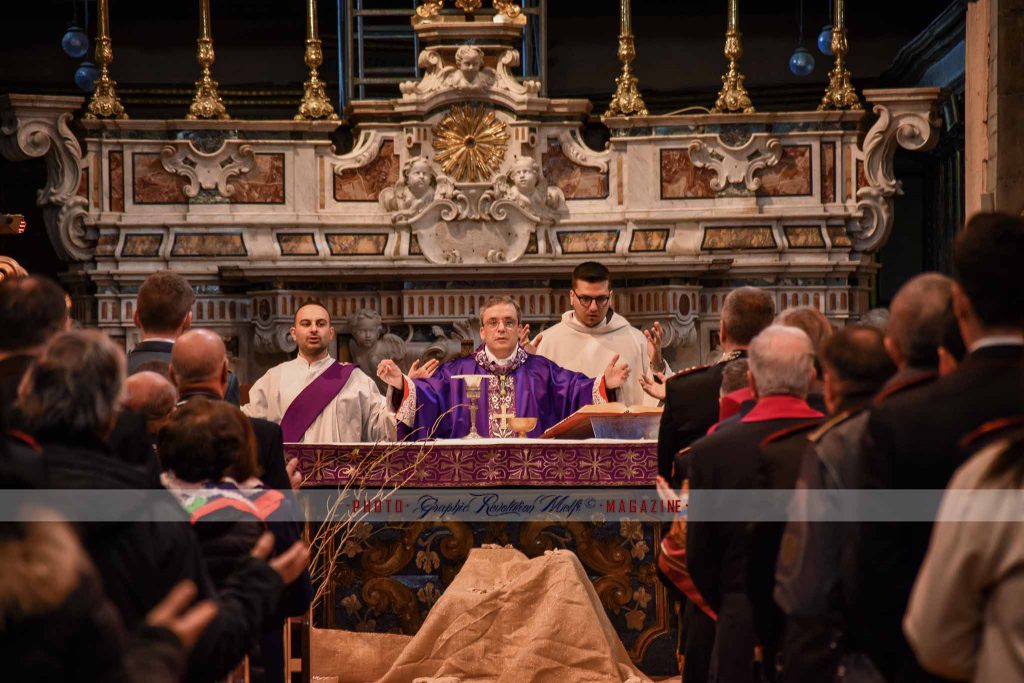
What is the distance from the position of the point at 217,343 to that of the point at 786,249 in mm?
6531

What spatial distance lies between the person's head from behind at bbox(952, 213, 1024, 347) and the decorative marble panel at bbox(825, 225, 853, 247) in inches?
292

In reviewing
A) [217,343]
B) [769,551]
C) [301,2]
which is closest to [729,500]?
[769,551]

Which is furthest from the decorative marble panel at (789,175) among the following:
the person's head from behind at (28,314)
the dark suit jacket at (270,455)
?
the person's head from behind at (28,314)

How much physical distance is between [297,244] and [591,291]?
2.71 m

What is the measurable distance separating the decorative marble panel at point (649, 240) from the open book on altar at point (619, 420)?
11.0 ft

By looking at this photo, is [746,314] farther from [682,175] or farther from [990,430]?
[682,175]

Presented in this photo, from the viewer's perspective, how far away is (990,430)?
2875 mm

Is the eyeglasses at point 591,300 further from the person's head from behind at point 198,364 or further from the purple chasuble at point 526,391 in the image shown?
the person's head from behind at point 198,364

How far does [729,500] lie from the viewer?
4.02m

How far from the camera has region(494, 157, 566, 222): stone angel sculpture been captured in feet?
34.1

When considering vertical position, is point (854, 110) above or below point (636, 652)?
above

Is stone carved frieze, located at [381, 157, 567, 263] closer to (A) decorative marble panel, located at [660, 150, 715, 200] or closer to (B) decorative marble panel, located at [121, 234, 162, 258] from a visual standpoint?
(A) decorative marble panel, located at [660, 150, 715, 200]

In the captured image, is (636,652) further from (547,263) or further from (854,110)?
(854,110)

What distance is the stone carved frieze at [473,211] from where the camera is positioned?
10414 millimetres
